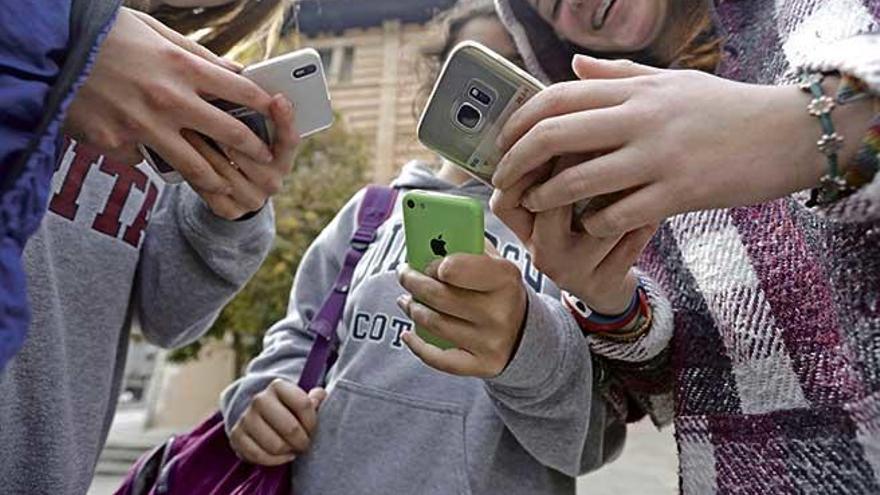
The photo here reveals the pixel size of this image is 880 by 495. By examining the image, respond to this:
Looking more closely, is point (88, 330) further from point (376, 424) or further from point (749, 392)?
point (749, 392)

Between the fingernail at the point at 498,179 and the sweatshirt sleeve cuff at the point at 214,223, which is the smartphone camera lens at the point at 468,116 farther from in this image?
→ the sweatshirt sleeve cuff at the point at 214,223

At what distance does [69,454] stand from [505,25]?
73 cm

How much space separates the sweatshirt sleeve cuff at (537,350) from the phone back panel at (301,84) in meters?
0.28

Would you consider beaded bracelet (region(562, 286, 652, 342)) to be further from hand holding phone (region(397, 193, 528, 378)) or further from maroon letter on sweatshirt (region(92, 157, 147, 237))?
maroon letter on sweatshirt (region(92, 157, 147, 237))

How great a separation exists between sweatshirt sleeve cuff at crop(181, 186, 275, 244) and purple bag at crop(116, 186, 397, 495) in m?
0.14

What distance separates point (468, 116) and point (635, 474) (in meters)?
4.80

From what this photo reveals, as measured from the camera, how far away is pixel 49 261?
87cm

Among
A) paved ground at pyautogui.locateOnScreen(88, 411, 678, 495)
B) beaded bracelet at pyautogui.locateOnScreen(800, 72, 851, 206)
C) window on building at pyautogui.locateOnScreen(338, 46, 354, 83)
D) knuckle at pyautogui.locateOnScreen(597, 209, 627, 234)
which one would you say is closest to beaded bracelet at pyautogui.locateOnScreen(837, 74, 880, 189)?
beaded bracelet at pyautogui.locateOnScreen(800, 72, 851, 206)

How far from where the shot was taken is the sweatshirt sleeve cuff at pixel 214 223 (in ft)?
3.26

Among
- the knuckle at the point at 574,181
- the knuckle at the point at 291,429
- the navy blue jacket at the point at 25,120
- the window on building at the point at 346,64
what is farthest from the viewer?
the window on building at the point at 346,64

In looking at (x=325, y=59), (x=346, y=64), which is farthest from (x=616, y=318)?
(x=346, y=64)

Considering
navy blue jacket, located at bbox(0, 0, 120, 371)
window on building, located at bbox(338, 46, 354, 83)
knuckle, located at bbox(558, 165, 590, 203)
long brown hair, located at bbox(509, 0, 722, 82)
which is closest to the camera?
navy blue jacket, located at bbox(0, 0, 120, 371)

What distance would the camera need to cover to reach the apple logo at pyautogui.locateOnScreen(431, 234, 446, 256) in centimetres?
76

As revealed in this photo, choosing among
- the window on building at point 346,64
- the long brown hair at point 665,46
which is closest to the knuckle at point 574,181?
the long brown hair at point 665,46
